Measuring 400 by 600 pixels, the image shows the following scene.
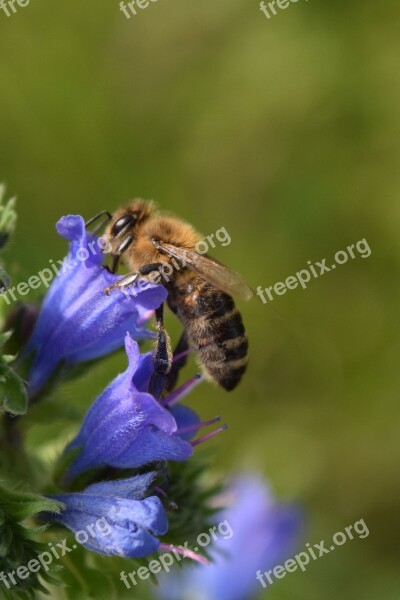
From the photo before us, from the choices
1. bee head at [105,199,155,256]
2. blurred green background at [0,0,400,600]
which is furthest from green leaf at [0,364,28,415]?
blurred green background at [0,0,400,600]

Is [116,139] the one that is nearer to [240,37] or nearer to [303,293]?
[240,37]

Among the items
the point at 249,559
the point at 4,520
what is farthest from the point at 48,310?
the point at 249,559

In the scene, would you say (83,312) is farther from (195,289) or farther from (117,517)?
(117,517)

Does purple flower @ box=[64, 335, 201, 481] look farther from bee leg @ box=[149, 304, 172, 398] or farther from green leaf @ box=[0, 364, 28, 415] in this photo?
green leaf @ box=[0, 364, 28, 415]

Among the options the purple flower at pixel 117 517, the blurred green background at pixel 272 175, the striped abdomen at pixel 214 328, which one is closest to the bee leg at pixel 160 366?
the striped abdomen at pixel 214 328

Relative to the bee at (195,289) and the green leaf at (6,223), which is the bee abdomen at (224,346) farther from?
the green leaf at (6,223)

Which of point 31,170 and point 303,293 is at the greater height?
point 31,170
